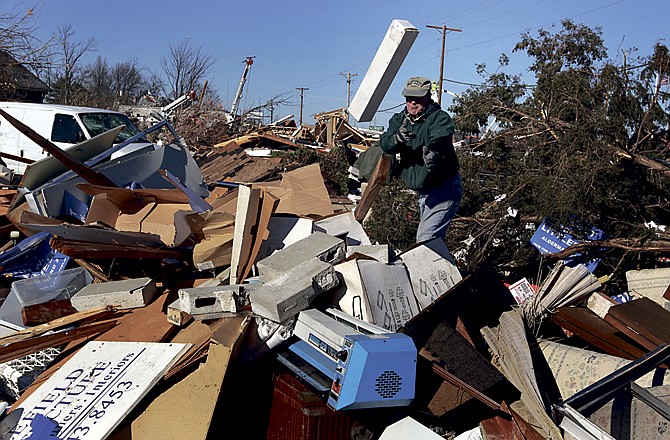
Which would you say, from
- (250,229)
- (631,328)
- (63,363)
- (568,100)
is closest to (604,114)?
(568,100)

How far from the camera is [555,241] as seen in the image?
559 centimetres

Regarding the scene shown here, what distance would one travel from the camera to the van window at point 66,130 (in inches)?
382

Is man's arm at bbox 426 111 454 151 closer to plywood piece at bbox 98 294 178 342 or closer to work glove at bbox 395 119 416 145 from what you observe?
work glove at bbox 395 119 416 145

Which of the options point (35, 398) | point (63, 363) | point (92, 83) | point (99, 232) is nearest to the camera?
point (35, 398)

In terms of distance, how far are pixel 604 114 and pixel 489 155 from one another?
1.35 metres

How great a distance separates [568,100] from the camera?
607 cm

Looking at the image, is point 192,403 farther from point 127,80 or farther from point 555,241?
point 127,80

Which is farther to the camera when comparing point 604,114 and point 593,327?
point 604,114

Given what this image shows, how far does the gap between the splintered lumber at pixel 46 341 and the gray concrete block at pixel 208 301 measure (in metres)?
0.59

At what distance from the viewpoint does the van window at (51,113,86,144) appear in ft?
31.8

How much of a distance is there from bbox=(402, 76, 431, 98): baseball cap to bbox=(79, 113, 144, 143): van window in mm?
6680

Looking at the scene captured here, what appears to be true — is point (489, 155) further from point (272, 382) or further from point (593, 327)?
point (272, 382)

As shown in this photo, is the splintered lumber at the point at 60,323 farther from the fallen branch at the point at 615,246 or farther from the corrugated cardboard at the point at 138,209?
the fallen branch at the point at 615,246

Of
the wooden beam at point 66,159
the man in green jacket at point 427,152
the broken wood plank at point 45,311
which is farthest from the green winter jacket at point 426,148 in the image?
the wooden beam at point 66,159
